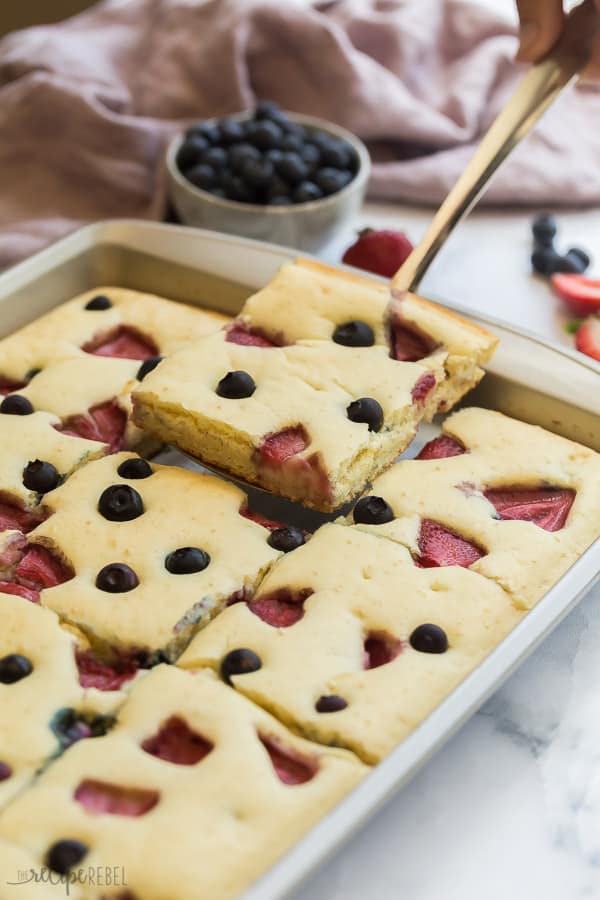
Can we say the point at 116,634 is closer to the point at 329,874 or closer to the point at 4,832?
the point at 4,832

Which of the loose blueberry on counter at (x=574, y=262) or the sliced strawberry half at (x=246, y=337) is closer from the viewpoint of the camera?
the sliced strawberry half at (x=246, y=337)

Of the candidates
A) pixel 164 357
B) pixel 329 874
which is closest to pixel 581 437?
pixel 164 357

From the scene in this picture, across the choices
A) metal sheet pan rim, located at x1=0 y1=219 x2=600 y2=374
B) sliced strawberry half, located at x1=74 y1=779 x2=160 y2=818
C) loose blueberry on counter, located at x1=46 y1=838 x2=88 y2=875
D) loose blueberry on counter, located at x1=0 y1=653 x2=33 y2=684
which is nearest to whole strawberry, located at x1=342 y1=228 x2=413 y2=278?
metal sheet pan rim, located at x1=0 y1=219 x2=600 y2=374

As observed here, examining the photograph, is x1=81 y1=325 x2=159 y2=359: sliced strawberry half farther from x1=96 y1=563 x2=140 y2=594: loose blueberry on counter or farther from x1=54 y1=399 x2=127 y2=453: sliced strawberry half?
x1=96 y1=563 x2=140 y2=594: loose blueberry on counter

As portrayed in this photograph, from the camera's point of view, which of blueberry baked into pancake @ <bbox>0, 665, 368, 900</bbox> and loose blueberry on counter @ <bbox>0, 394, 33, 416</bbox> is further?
loose blueberry on counter @ <bbox>0, 394, 33, 416</bbox>

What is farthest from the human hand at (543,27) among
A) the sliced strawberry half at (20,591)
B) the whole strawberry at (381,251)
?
the sliced strawberry half at (20,591)

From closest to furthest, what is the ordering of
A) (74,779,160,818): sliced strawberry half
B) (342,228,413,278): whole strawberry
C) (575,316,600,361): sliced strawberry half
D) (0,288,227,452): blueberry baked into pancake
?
(74,779,160,818): sliced strawberry half → (0,288,227,452): blueberry baked into pancake → (575,316,600,361): sliced strawberry half → (342,228,413,278): whole strawberry

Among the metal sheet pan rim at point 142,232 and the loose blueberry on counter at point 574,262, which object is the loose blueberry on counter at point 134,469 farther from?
the loose blueberry on counter at point 574,262

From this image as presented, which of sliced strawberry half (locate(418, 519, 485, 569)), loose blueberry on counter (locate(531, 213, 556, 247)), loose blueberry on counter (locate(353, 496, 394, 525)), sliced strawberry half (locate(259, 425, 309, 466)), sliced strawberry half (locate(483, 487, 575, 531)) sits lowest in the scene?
loose blueberry on counter (locate(531, 213, 556, 247))
